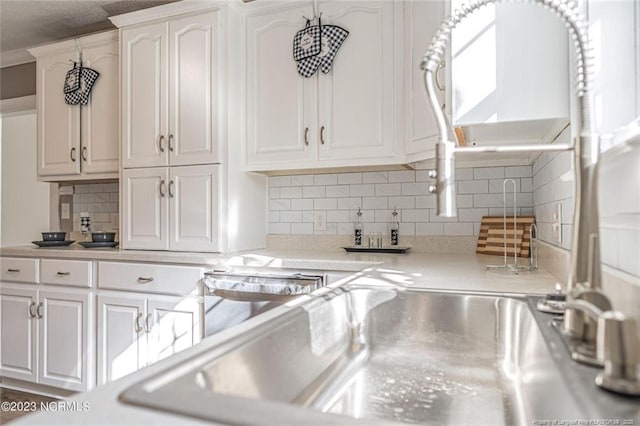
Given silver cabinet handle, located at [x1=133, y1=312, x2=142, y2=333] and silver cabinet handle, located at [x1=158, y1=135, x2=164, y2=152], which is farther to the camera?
silver cabinet handle, located at [x1=158, y1=135, x2=164, y2=152]

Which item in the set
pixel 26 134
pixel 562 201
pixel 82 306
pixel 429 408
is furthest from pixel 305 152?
pixel 26 134

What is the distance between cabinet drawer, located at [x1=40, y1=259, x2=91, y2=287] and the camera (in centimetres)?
248

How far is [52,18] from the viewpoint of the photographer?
2902 millimetres

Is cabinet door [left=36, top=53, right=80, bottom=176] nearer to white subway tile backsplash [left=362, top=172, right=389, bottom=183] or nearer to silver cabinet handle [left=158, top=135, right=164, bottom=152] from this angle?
silver cabinet handle [left=158, top=135, right=164, bottom=152]

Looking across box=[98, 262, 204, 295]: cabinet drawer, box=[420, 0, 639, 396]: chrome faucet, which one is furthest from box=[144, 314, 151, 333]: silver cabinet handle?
box=[420, 0, 639, 396]: chrome faucet

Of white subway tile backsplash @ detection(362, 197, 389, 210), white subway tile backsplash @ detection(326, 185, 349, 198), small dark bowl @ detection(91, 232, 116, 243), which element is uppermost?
white subway tile backsplash @ detection(326, 185, 349, 198)

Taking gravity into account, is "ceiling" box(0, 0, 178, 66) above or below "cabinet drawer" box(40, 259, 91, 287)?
above

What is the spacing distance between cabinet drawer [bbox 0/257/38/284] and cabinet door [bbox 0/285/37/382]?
0.07 metres

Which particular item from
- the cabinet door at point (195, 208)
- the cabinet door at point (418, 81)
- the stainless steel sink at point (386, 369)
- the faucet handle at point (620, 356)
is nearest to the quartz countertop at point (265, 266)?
the stainless steel sink at point (386, 369)

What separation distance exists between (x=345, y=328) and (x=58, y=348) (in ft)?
7.61

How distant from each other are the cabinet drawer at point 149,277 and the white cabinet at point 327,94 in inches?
29.1

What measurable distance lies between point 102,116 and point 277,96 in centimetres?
133

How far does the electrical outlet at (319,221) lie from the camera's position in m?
2.67

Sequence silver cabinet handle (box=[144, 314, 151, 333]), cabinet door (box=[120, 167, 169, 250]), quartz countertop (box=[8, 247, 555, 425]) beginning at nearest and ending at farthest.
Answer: quartz countertop (box=[8, 247, 555, 425]) → silver cabinet handle (box=[144, 314, 151, 333]) → cabinet door (box=[120, 167, 169, 250])
